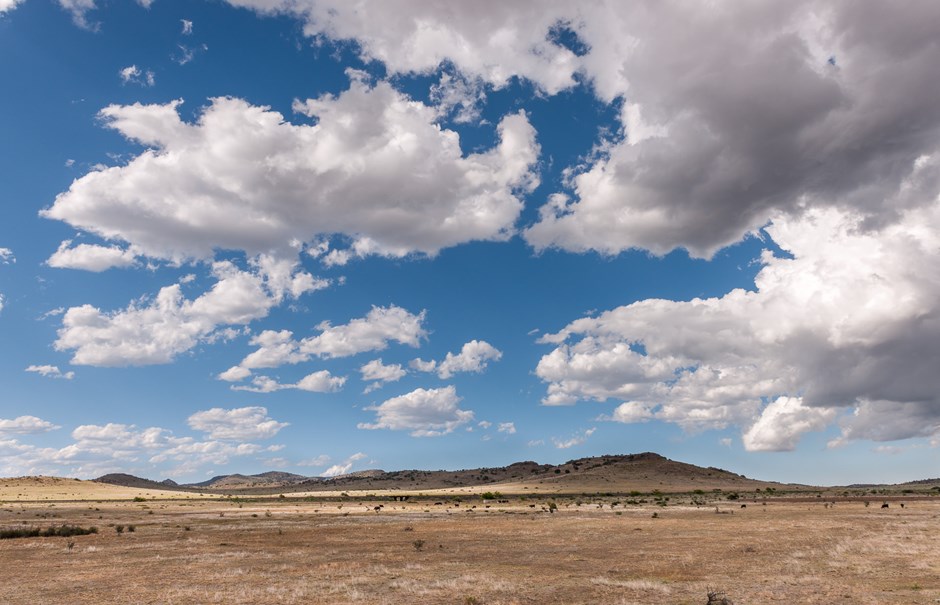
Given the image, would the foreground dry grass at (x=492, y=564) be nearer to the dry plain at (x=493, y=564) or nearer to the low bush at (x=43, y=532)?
the dry plain at (x=493, y=564)

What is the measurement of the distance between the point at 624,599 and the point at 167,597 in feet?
55.5

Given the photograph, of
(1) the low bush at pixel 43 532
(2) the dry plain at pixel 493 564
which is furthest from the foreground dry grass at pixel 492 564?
(1) the low bush at pixel 43 532

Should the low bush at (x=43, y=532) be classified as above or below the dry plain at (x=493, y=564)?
below

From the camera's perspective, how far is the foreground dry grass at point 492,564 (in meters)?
22.6

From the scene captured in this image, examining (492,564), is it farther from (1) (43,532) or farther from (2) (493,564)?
(1) (43,532)

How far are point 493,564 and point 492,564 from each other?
5 centimetres

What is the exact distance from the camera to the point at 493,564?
30.4 meters

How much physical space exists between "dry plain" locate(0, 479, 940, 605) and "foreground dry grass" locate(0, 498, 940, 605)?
97 mm

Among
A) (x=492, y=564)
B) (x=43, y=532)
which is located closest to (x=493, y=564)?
(x=492, y=564)

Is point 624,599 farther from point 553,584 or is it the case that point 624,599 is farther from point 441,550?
point 441,550

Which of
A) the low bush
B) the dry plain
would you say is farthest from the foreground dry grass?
the low bush

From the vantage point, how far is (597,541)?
130ft

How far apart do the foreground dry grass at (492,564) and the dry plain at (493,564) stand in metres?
0.10

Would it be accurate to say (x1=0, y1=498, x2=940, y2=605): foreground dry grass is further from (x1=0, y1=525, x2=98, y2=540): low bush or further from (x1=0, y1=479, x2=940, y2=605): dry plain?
(x1=0, y1=525, x2=98, y2=540): low bush
